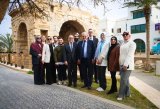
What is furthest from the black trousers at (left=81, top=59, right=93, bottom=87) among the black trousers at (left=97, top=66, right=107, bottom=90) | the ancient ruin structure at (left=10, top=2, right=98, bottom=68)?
the ancient ruin structure at (left=10, top=2, right=98, bottom=68)

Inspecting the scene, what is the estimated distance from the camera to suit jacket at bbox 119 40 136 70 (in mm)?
7582

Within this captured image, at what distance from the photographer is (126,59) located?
760 centimetres

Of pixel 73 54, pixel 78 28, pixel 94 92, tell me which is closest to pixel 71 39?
pixel 73 54

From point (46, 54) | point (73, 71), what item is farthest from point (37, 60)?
point (73, 71)

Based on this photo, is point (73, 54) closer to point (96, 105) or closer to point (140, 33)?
point (96, 105)

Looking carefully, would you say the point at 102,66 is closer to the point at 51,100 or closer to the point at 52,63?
the point at 51,100

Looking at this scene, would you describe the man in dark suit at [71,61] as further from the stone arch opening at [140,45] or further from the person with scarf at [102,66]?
the stone arch opening at [140,45]

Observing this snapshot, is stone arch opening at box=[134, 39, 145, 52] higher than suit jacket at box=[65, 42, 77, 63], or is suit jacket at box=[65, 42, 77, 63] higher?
stone arch opening at box=[134, 39, 145, 52]

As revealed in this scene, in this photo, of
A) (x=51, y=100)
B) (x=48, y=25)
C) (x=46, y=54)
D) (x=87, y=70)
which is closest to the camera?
(x=51, y=100)

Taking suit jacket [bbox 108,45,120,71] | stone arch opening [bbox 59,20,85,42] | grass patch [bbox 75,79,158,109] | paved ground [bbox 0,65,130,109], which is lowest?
grass patch [bbox 75,79,158,109]

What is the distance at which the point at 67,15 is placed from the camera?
2209cm

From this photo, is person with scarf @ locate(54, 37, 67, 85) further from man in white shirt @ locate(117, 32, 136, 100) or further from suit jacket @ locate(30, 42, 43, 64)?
man in white shirt @ locate(117, 32, 136, 100)

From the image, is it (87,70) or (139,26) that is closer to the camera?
(87,70)

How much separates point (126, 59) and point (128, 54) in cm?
15
